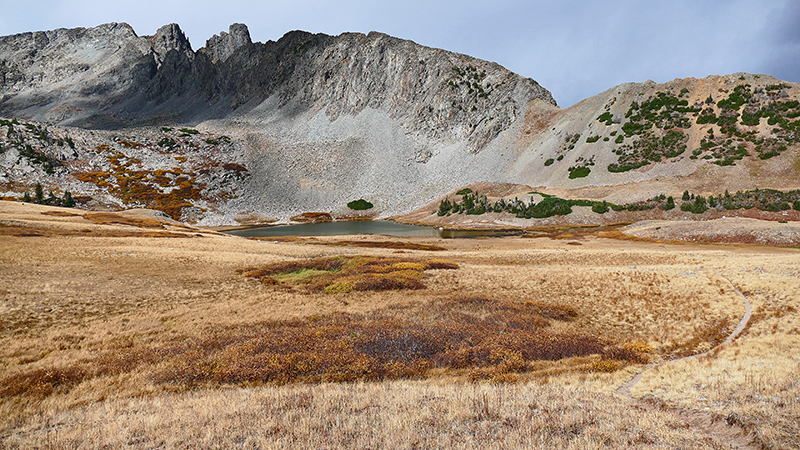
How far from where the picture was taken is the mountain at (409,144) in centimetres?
9481

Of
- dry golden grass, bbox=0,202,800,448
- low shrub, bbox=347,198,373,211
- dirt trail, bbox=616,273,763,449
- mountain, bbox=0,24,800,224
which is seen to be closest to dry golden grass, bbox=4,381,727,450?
dry golden grass, bbox=0,202,800,448

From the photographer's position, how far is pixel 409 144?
5684 inches

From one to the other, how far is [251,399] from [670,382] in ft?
37.8

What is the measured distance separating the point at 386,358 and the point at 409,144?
137m

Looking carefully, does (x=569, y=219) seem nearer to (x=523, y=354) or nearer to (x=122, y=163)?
(x=523, y=354)

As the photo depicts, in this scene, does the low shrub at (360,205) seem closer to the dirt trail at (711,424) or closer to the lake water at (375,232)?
the lake water at (375,232)

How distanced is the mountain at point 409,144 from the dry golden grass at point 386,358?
77246mm

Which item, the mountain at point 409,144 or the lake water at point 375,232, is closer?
the lake water at point 375,232

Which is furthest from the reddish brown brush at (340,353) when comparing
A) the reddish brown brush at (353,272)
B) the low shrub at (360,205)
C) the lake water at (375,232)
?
the low shrub at (360,205)

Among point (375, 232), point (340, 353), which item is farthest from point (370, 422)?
point (375, 232)

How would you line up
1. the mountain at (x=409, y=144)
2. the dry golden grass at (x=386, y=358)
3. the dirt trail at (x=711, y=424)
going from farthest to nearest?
the mountain at (x=409, y=144) < the dry golden grass at (x=386, y=358) < the dirt trail at (x=711, y=424)

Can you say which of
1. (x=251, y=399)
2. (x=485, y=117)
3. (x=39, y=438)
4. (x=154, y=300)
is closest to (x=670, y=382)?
(x=251, y=399)

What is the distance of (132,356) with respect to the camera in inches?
498

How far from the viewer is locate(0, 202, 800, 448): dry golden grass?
708 centimetres
